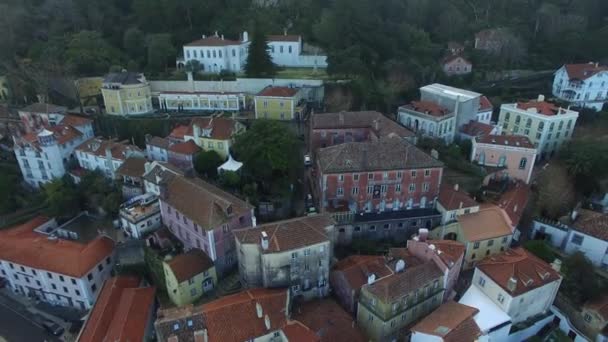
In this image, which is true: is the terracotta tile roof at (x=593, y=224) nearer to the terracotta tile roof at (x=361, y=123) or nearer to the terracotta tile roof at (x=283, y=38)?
the terracotta tile roof at (x=361, y=123)

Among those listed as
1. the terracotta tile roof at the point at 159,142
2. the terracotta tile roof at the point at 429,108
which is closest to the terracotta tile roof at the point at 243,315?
the terracotta tile roof at the point at 159,142

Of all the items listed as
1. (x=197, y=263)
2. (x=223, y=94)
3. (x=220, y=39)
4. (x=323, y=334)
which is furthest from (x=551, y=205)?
(x=220, y=39)

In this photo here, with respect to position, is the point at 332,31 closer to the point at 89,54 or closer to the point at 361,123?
the point at 361,123

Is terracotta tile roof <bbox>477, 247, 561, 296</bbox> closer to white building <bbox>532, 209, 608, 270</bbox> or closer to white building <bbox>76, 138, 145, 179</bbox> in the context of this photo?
white building <bbox>532, 209, 608, 270</bbox>

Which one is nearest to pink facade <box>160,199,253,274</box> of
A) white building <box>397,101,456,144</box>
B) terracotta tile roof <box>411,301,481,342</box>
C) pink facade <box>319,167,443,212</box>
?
pink facade <box>319,167,443,212</box>

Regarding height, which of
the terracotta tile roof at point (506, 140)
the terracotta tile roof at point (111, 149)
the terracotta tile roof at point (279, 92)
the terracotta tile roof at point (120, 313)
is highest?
the terracotta tile roof at point (279, 92)
